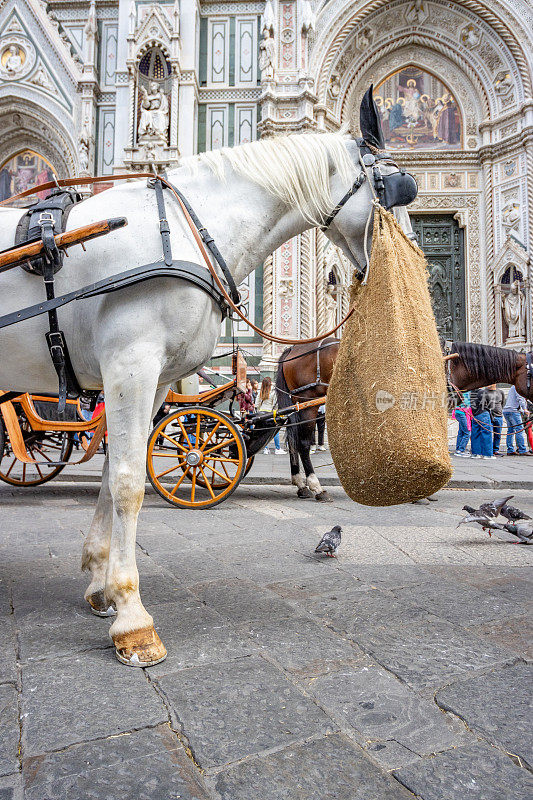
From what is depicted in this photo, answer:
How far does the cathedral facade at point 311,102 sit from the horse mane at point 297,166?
11239 mm

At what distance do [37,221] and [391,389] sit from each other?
141cm

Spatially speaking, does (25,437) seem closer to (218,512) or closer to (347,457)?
(218,512)

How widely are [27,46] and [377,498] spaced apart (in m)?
17.9

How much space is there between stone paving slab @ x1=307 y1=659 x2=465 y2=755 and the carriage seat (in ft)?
5.38

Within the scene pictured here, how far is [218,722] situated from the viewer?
1.37m

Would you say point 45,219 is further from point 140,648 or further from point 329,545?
point 329,545

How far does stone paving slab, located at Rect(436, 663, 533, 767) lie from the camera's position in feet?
4.31

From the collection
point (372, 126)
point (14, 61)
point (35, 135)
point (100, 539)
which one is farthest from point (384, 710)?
point (14, 61)

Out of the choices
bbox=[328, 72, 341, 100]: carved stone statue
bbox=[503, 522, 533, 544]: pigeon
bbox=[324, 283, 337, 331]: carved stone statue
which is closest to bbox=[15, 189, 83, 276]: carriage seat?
bbox=[503, 522, 533, 544]: pigeon

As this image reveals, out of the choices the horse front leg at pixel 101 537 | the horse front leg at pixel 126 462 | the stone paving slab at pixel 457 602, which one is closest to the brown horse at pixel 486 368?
the stone paving slab at pixel 457 602

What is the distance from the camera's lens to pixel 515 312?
13.7 meters

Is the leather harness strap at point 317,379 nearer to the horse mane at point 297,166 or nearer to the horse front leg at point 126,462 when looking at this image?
the horse mane at point 297,166

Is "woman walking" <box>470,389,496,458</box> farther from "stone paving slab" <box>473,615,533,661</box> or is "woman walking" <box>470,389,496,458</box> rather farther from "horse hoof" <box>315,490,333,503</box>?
"stone paving slab" <box>473,615,533,661</box>

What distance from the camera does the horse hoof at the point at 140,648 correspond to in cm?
167
